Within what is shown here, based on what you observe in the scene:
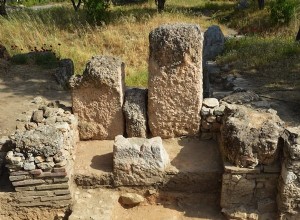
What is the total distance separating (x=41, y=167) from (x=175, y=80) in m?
1.99

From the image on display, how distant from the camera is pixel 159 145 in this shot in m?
4.85

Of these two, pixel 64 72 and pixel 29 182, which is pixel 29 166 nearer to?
pixel 29 182

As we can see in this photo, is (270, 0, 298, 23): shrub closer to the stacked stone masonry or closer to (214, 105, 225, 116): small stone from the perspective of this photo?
(214, 105, 225, 116): small stone

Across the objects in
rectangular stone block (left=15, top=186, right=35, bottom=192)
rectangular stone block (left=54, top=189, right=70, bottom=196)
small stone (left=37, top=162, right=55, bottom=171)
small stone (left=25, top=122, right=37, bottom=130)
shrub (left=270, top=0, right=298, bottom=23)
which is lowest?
rectangular stone block (left=54, top=189, right=70, bottom=196)

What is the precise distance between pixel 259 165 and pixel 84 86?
2.48m

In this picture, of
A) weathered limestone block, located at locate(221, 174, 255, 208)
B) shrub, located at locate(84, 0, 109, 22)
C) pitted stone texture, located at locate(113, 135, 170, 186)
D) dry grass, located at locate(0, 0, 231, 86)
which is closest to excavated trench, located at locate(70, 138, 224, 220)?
pitted stone texture, located at locate(113, 135, 170, 186)

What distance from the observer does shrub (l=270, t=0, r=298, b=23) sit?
1464 cm

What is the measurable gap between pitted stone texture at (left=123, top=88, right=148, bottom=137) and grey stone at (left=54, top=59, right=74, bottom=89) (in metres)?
3.80

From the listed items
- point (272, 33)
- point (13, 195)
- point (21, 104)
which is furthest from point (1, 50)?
point (272, 33)

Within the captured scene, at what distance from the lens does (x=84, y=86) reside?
214 inches

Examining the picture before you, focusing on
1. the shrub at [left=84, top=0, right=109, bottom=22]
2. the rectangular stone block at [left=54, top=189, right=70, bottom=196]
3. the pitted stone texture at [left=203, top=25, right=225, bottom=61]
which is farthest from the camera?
the shrub at [left=84, top=0, right=109, bottom=22]

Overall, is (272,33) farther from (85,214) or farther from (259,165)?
(85,214)

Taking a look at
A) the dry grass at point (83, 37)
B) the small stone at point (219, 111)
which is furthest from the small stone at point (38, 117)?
the dry grass at point (83, 37)

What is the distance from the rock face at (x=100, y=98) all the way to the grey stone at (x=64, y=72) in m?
3.55
